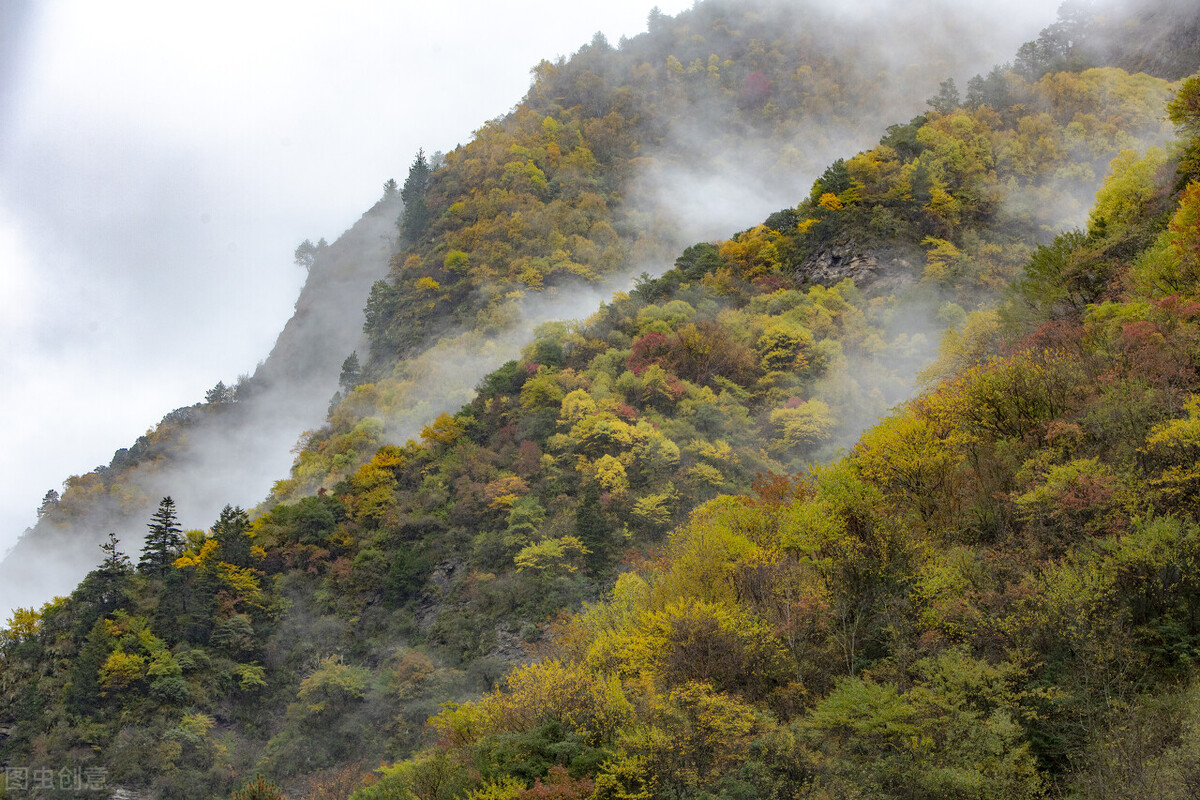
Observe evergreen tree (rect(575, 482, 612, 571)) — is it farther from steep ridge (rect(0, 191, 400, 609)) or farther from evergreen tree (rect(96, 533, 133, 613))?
steep ridge (rect(0, 191, 400, 609))

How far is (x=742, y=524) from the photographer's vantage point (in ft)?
98.0

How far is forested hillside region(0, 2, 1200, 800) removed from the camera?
65.0ft

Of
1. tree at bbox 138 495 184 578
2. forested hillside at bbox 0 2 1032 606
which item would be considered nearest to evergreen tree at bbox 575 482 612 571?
tree at bbox 138 495 184 578

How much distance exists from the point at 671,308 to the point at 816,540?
40918 millimetres

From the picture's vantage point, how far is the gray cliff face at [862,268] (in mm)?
64250

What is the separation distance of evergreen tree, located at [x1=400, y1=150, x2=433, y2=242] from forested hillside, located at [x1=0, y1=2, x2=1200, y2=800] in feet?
17.0

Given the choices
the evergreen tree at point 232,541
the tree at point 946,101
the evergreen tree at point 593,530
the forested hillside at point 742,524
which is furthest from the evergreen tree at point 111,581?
the tree at point 946,101

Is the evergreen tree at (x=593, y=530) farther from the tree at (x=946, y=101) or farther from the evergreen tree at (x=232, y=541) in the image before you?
the tree at (x=946, y=101)

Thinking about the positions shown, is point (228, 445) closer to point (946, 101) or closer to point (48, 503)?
point (48, 503)

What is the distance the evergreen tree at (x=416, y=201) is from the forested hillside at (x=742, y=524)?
5178 millimetres

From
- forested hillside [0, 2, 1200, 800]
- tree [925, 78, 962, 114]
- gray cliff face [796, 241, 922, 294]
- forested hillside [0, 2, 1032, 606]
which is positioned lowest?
forested hillside [0, 2, 1200, 800]

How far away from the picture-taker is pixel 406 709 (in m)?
38.5

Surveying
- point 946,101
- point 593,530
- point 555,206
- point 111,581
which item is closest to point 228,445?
point 555,206

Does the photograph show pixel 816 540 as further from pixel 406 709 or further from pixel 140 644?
pixel 140 644
